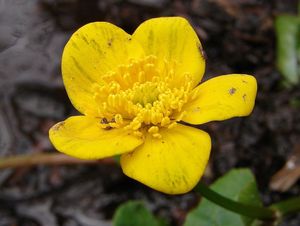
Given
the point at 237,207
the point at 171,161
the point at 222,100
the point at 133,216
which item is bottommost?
the point at 133,216

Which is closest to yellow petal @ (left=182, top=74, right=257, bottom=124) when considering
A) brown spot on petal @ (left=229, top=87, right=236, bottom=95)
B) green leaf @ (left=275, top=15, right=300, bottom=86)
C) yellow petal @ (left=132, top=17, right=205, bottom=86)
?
brown spot on petal @ (left=229, top=87, right=236, bottom=95)

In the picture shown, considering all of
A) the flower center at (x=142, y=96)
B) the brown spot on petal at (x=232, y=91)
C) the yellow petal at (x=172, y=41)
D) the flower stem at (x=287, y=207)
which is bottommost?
the flower stem at (x=287, y=207)

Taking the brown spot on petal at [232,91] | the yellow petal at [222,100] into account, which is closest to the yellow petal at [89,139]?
the yellow petal at [222,100]

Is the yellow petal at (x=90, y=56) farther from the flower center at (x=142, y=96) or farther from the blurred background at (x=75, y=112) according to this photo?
the blurred background at (x=75, y=112)

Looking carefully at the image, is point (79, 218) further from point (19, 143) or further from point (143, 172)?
point (143, 172)

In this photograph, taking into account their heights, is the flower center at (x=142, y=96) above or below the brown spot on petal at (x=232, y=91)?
below

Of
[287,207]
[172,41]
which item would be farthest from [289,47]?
[172,41]

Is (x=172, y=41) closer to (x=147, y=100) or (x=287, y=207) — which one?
(x=147, y=100)

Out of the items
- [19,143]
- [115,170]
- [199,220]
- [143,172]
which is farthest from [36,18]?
[143,172]
